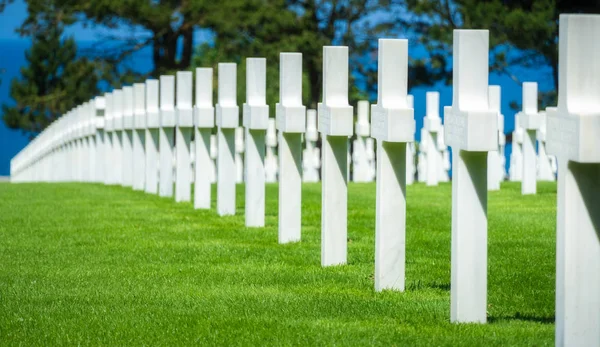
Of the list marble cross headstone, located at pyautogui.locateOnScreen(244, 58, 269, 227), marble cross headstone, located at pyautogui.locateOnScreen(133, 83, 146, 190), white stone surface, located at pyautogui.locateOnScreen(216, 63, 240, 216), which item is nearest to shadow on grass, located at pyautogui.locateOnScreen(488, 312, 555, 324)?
marble cross headstone, located at pyautogui.locateOnScreen(244, 58, 269, 227)

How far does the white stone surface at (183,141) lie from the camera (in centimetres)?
1355

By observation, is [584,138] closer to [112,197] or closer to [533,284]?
[533,284]

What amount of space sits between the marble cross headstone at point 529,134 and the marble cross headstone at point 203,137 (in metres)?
3.85

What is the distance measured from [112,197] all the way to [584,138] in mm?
10700

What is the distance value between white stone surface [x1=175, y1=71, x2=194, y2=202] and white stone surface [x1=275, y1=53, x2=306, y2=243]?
418 centimetres

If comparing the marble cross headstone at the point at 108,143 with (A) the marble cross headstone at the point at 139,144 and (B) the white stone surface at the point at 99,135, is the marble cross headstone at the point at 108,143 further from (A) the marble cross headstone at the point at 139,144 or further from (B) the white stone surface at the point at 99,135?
(A) the marble cross headstone at the point at 139,144

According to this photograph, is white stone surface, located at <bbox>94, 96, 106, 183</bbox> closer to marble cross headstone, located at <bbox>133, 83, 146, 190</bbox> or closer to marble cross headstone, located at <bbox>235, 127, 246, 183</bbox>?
marble cross headstone, located at <bbox>133, 83, 146, 190</bbox>

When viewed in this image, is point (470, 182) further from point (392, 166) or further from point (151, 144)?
point (151, 144)

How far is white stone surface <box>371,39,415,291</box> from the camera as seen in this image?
6711mm

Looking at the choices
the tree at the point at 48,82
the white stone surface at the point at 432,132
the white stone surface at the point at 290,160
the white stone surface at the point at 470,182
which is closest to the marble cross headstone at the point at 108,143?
the white stone surface at the point at 432,132

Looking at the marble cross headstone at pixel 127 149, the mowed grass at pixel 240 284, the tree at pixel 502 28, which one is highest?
the tree at pixel 502 28

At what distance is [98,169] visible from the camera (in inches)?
822

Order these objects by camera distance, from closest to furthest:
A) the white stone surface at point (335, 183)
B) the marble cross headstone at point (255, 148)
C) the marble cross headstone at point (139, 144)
Result: the white stone surface at point (335, 183) < the marble cross headstone at point (255, 148) < the marble cross headstone at point (139, 144)

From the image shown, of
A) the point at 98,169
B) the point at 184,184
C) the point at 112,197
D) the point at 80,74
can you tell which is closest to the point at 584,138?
the point at 184,184
